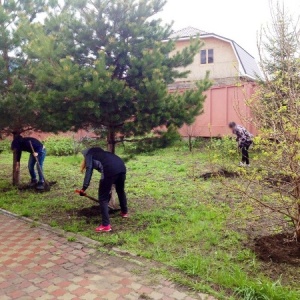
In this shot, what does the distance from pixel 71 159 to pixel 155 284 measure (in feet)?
30.3

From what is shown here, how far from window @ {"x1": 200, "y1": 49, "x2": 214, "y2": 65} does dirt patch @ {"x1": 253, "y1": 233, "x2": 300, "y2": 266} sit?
1745cm

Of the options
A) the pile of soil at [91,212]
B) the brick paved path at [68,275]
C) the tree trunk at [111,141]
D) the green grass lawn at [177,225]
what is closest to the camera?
the brick paved path at [68,275]

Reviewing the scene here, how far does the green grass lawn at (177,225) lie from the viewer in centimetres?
334

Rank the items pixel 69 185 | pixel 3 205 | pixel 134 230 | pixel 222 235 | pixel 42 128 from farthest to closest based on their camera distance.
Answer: pixel 69 185 < pixel 42 128 < pixel 3 205 < pixel 134 230 < pixel 222 235

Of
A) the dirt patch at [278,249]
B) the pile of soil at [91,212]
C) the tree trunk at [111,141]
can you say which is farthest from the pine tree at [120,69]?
the dirt patch at [278,249]

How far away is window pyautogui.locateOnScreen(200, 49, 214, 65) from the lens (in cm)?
2034

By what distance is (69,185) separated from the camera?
26.5 feet

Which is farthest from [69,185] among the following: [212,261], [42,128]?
[212,261]

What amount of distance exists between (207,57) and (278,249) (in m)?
17.9

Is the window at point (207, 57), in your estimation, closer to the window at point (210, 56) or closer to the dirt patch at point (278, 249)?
the window at point (210, 56)

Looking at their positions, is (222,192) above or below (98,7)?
below

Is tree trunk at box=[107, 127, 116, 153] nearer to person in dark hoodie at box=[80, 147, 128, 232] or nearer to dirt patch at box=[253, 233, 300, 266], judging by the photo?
person in dark hoodie at box=[80, 147, 128, 232]

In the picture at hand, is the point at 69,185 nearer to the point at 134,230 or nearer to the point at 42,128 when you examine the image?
the point at 42,128

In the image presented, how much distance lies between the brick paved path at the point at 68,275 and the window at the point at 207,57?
17.6 meters
